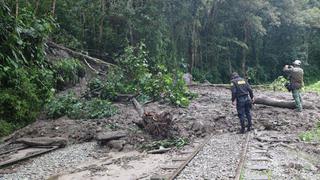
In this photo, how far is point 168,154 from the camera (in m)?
10.4

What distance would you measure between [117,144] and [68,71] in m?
10.6

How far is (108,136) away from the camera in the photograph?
39.3 feet

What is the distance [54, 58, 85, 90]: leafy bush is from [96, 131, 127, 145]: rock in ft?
28.0

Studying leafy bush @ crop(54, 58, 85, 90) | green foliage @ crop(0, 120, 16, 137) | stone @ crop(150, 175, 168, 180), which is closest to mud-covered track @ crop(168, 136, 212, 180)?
stone @ crop(150, 175, 168, 180)

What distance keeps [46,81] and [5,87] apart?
146cm

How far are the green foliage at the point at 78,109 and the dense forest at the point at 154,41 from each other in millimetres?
607

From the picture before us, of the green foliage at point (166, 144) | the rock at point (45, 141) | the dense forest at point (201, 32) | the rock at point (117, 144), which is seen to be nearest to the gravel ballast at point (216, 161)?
the green foliage at point (166, 144)

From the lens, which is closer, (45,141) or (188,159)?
(188,159)

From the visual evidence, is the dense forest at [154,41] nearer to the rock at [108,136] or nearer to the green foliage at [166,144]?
the rock at [108,136]

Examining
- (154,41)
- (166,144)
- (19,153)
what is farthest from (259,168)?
(154,41)

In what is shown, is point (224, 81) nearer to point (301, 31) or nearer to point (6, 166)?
point (301, 31)

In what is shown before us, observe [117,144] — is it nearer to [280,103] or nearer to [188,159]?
[188,159]

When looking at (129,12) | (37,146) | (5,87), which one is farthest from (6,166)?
(129,12)

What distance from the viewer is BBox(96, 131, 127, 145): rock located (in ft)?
39.0
